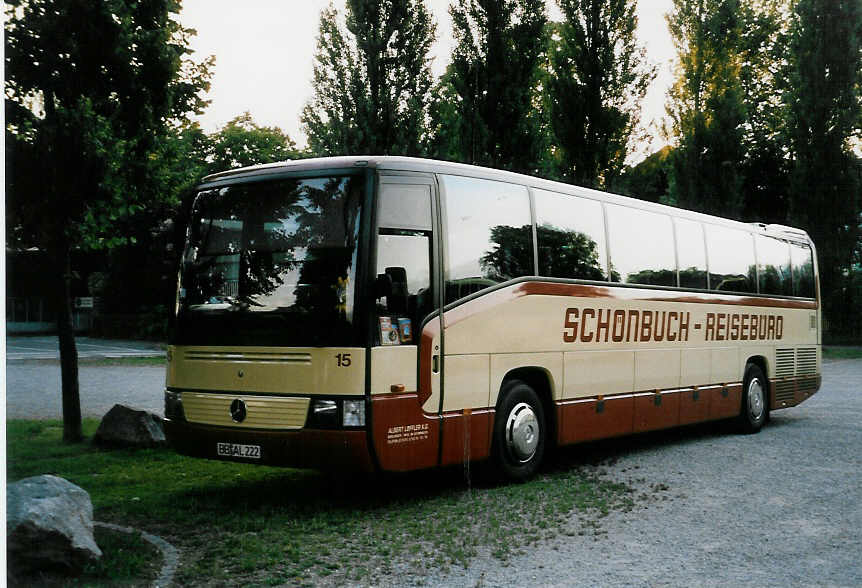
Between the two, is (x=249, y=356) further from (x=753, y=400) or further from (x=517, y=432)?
(x=753, y=400)

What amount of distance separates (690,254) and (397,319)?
6535mm

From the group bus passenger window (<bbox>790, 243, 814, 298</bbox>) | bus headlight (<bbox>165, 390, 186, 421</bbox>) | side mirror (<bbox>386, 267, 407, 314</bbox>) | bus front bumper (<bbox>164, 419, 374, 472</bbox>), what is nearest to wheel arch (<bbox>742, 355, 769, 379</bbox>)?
bus passenger window (<bbox>790, 243, 814, 298</bbox>)

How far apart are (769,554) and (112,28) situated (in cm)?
847

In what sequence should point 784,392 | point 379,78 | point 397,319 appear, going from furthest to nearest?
point 379,78
point 784,392
point 397,319

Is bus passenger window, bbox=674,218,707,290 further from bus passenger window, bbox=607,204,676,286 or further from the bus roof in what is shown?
the bus roof

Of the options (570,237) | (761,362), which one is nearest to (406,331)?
(570,237)

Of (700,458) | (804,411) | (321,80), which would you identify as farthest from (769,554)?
(321,80)

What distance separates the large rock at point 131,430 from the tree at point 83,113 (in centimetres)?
73

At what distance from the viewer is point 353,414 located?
790 centimetres

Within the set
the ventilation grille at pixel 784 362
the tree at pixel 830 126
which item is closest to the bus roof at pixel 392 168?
the ventilation grille at pixel 784 362

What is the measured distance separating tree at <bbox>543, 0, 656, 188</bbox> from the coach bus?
18807mm

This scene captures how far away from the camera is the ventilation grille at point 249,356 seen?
8.12 metres

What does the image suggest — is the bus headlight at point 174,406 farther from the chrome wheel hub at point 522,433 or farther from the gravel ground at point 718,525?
the gravel ground at point 718,525

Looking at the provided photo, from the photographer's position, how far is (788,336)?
53.4 ft
